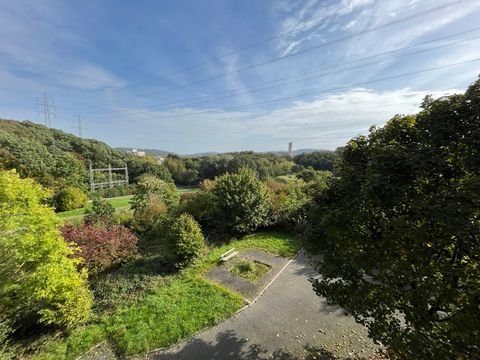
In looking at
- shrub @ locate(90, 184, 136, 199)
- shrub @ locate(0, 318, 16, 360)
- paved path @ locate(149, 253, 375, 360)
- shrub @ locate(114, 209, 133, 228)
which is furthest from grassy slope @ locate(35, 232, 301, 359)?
shrub @ locate(90, 184, 136, 199)

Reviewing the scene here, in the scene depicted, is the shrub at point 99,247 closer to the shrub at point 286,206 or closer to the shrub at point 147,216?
the shrub at point 147,216

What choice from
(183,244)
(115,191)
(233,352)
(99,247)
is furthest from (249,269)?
(115,191)

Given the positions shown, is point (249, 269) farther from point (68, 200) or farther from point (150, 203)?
point (68, 200)

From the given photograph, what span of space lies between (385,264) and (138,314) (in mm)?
7483

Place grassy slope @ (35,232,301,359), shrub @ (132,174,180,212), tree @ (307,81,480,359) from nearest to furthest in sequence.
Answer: tree @ (307,81,480,359)
grassy slope @ (35,232,301,359)
shrub @ (132,174,180,212)

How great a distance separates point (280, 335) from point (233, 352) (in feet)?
4.75

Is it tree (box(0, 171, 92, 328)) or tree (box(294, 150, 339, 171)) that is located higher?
tree (box(294, 150, 339, 171))

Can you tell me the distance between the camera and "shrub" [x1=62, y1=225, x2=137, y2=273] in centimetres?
931

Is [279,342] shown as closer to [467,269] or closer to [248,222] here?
[467,269]

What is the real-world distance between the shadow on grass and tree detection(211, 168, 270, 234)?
7971mm

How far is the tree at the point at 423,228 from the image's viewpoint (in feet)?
9.66

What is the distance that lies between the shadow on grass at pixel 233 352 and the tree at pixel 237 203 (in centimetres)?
797

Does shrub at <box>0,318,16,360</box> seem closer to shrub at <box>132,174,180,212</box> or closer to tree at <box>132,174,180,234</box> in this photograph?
tree at <box>132,174,180,234</box>

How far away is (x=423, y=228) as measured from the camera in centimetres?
342
